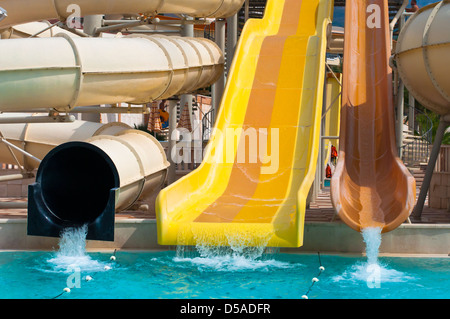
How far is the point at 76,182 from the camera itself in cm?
1045

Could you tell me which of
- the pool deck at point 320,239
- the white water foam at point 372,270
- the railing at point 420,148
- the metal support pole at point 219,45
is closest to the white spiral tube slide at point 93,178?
the pool deck at point 320,239

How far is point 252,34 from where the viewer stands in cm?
1354

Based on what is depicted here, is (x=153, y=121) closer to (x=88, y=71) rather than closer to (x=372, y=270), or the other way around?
(x=88, y=71)

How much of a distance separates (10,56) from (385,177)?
18.3 ft

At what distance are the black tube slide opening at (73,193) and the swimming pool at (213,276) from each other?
418mm

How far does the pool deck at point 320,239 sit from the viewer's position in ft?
29.8

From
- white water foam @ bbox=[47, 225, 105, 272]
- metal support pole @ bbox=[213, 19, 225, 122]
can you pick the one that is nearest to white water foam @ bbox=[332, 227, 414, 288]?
white water foam @ bbox=[47, 225, 105, 272]

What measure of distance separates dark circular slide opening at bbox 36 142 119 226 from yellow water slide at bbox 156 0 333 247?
1.30 m

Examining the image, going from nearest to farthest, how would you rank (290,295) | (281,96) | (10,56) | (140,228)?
(290,295) < (10,56) < (140,228) < (281,96)

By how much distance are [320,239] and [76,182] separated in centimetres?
377

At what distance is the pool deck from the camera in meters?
9.07

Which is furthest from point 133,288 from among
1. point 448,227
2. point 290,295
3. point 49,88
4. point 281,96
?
point 281,96

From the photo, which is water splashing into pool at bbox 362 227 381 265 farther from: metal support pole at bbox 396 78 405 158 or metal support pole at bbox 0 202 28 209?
metal support pole at bbox 396 78 405 158
